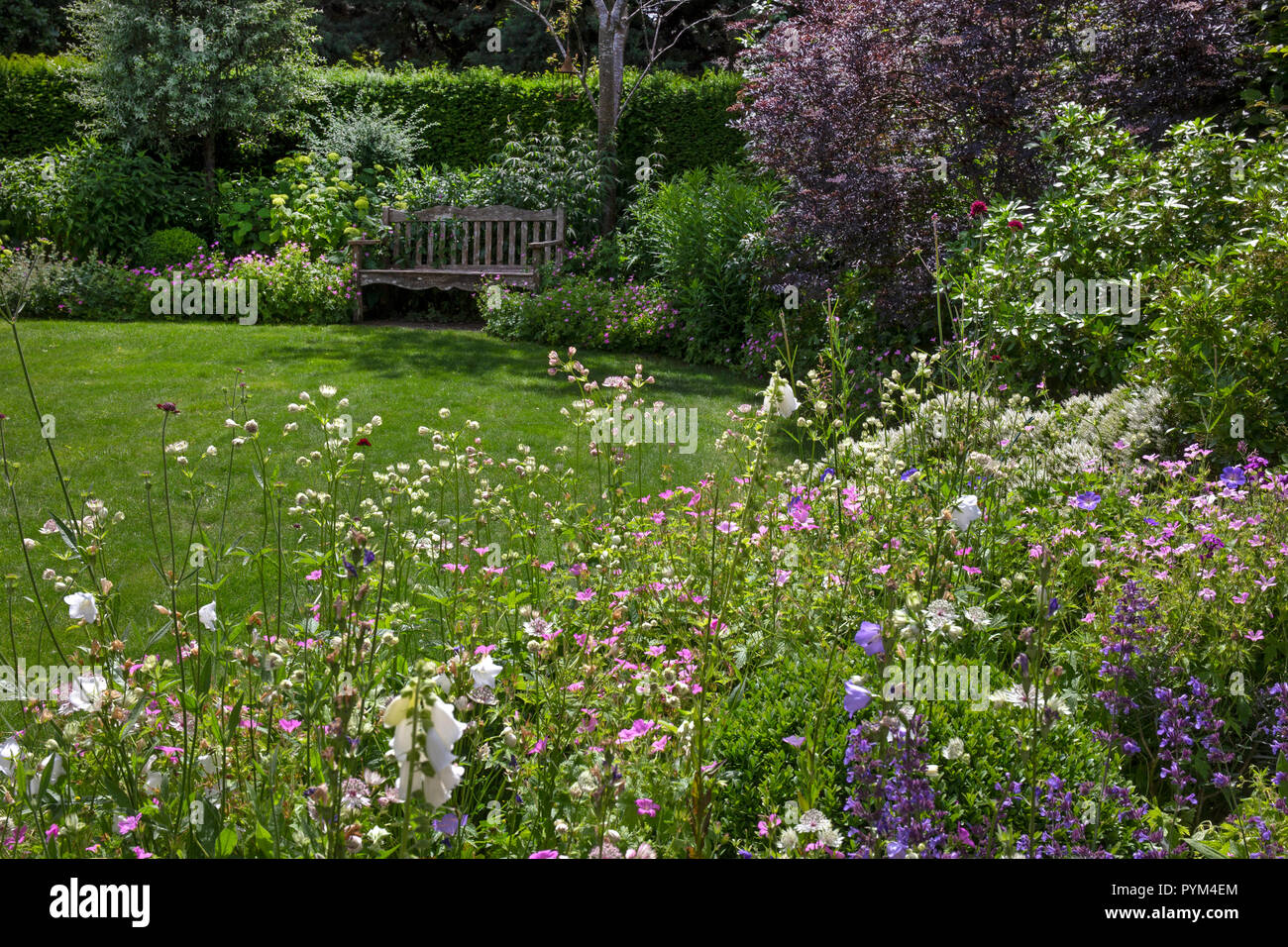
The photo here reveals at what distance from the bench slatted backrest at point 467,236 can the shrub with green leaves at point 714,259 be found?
5.30 feet

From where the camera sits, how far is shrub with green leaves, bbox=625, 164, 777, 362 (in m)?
8.26

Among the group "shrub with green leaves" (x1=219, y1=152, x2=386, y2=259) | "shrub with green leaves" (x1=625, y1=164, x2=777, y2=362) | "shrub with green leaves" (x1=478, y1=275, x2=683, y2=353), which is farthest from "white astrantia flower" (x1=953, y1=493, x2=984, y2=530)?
"shrub with green leaves" (x1=219, y1=152, x2=386, y2=259)

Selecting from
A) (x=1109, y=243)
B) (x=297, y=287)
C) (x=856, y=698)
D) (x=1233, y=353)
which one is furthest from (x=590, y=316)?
(x=856, y=698)

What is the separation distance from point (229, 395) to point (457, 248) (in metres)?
5.70

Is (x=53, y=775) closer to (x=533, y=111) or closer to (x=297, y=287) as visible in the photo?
(x=297, y=287)

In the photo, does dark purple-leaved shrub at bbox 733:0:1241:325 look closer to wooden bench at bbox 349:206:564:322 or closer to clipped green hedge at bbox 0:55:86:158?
wooden bench at bbox 349:206:564:322

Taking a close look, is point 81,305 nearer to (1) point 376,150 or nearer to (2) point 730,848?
(1) point 376,150

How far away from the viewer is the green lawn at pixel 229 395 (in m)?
4.71

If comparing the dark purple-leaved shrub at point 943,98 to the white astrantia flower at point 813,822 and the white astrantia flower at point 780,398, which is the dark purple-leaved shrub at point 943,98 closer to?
the white astrantia flower at point 780,398

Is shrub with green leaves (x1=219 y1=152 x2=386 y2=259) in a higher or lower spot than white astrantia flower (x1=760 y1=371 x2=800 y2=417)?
higher

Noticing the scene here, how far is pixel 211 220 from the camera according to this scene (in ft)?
39.8

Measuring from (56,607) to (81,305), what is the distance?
7436mm
